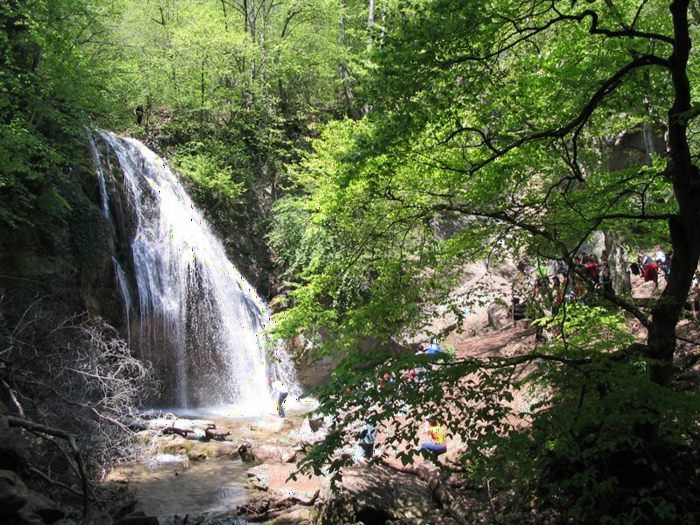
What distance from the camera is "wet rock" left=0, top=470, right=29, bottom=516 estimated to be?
498 cm

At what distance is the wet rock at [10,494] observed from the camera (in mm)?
4980

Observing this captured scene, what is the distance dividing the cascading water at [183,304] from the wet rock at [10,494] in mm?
9568

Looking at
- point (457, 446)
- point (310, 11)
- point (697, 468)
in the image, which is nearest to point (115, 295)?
point (457, 446)

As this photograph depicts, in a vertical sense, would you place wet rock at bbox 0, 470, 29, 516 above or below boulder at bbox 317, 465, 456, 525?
above

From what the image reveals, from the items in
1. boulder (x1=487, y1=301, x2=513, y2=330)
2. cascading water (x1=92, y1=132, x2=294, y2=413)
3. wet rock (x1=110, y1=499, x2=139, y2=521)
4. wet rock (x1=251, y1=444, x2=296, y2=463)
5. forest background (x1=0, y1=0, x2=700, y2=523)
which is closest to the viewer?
forest background (x1=0, y1=0, x2=700, y2=523)

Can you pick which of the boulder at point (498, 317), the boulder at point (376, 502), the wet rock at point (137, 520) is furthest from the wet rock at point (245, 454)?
the boulder at point (498, 317)

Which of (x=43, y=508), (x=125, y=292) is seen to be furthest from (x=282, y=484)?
(x=125, y=292)

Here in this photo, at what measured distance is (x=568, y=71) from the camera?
639 centimetres

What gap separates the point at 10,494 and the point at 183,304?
11.1m

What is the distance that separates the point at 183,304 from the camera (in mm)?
15922

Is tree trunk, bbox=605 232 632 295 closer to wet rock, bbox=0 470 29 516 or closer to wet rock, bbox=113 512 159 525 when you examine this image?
wet rock, bbox=113 512 159 525

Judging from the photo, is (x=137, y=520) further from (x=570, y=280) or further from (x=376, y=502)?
(x=570, y=280)

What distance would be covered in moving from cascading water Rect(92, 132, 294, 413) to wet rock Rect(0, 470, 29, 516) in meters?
9.57

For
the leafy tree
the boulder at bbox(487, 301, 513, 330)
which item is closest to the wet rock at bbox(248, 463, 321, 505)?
the leafy tree
